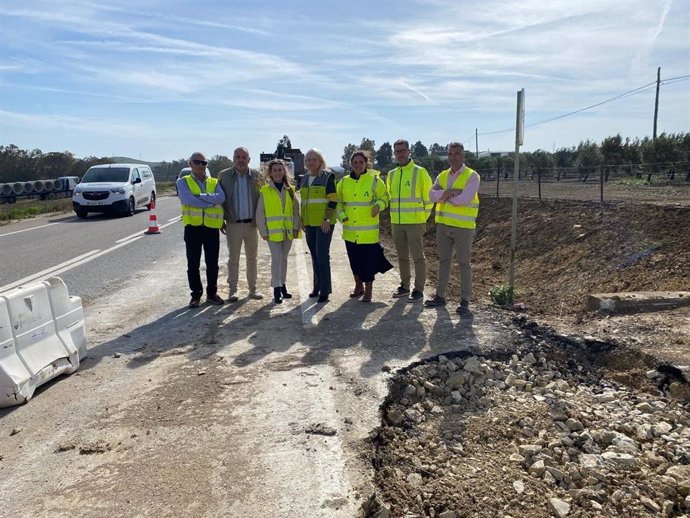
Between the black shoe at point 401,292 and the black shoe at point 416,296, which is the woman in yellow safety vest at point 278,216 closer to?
the black shoe at point 401,292

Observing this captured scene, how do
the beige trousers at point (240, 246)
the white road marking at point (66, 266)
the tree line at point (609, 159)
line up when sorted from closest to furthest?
the beige trousers at point (240, 246) → the white road marking at point (66, 266) → the tree line at point (609, 159)

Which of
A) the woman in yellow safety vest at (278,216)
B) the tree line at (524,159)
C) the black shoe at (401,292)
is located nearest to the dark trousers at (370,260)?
the black shoe at (401,292)

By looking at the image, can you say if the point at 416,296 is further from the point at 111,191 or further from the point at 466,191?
the point at 111,191

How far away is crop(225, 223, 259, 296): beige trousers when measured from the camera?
22.1 feet

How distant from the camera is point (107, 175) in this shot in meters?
19.5

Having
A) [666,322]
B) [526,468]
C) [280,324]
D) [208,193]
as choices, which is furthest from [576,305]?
[208,193]

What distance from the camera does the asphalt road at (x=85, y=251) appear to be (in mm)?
8203

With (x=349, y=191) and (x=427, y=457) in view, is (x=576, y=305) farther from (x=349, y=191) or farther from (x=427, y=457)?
(x=427, y=457)

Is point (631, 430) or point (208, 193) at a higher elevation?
point (208, 193)

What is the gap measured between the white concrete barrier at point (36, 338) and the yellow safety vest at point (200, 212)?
6.20 feet

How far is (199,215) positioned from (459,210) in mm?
3089

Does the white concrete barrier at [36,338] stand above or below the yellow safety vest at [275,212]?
below

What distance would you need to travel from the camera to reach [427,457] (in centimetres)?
324

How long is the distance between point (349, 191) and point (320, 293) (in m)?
1.34
